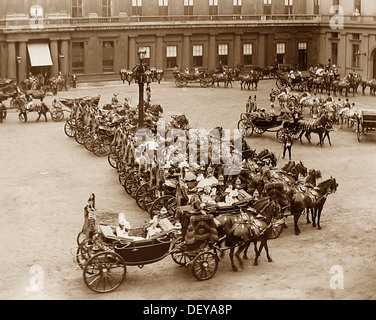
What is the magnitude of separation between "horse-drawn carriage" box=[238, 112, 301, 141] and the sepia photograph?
65 mm

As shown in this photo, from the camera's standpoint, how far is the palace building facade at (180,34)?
1732 inches

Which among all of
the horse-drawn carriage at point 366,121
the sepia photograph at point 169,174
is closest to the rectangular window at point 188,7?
the sepia photograph at point 169,174

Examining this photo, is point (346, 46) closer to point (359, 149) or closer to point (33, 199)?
point (359, 149)

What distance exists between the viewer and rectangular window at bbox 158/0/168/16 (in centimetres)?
4911

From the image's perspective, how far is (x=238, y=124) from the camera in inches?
1181

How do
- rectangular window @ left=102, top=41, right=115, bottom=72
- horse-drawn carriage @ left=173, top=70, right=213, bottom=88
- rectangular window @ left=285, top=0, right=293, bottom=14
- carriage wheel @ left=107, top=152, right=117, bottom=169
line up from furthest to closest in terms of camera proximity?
rectangular window @ left=285, top=0, right=293, bottom=14 < rectangular window @ left=102, top=41, right=115, bottom=72 < horse-drawn carriage @ left=173, top=70, right=213, bottom=88 < carriage wheel @ left=107, top=152, right=117, bottom=169

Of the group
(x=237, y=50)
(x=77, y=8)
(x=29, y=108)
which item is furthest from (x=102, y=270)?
(x=237, y=50)

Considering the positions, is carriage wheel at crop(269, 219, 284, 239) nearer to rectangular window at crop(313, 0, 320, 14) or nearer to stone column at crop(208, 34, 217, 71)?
stone column at crop(208, 34, 217, 71)

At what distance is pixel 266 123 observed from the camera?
28469 millimetres

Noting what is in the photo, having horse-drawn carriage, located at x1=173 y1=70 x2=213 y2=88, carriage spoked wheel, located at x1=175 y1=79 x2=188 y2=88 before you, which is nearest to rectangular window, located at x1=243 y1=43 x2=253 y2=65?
horse-drawn carriage, located at x1=173 y1=70 x2=213 y2=88

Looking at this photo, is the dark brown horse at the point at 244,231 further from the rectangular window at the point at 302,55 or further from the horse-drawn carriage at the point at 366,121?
the rectangular window at the point at 302,55

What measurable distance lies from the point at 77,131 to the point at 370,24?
2692 cm
